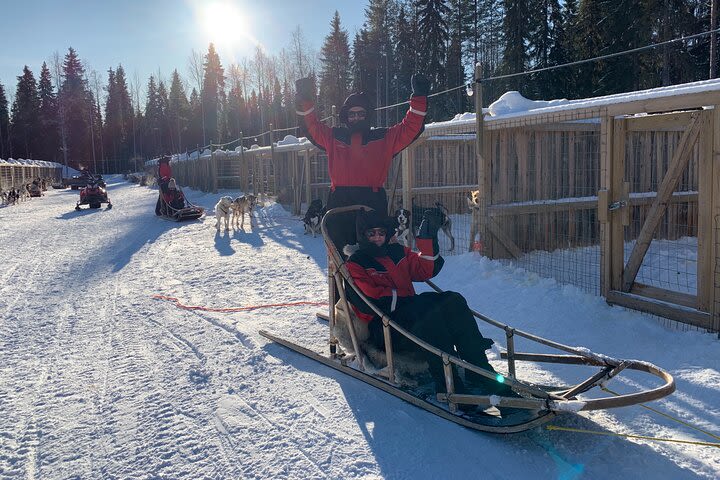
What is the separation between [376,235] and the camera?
4250 mm

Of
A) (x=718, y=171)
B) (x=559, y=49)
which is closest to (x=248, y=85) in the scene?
(x=559, y=49)

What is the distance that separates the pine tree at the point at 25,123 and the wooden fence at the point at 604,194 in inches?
2396

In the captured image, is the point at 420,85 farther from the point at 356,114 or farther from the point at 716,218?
the point at 716,218

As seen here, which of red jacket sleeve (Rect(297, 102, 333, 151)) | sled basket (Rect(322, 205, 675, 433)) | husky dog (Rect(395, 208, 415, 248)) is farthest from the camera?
husky dog (Rect(395, 208, 415, 248))

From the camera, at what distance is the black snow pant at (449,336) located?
3.65 m

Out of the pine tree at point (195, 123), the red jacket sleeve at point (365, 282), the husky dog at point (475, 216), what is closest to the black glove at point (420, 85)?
the red jacket sleeve at point (365, 282)

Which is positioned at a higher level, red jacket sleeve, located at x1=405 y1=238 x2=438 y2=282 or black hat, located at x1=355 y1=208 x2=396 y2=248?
black hat, located at x1=355 y1=208 x2=396 y2=248

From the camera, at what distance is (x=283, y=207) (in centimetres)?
1911

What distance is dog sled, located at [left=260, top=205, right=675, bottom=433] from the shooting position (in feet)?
9.92

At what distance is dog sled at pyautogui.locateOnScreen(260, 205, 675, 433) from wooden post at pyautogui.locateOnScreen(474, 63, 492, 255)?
3.19 metres

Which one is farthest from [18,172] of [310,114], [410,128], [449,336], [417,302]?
[449,336]

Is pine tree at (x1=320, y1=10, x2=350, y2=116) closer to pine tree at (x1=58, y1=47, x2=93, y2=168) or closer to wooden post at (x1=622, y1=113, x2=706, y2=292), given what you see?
pine tree at (x1=58, y1=47, x2=93, y2=168)

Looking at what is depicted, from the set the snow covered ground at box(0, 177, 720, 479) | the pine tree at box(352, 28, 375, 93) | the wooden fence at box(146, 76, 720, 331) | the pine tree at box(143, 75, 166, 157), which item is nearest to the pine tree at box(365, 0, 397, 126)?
the pine tree at box(352, 28, 375, 93)

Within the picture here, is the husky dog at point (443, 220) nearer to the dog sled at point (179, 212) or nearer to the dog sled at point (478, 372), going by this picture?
the dog sled at point (478, 372)
